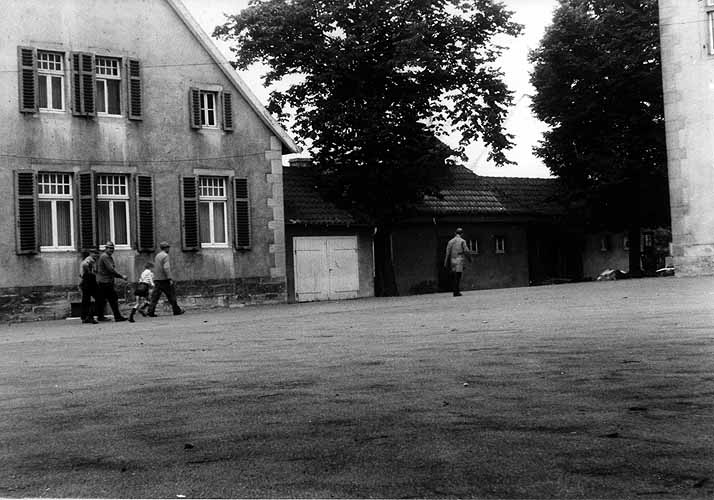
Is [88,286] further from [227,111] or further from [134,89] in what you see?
[227,111]

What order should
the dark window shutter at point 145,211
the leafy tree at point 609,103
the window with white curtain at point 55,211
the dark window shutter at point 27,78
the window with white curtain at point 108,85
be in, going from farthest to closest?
the leafy tree at point 609,103 < the dark window shutter at point 145,211 < the window with white curtain at point 108,85 < the window with white curtain at point 55,211 < the dark window shutter at point 27,78

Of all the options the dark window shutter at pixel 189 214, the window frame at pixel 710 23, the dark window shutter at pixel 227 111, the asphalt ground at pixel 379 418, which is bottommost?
the asphalt ground at pixel 379 418

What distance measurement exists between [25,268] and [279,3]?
1271 cm

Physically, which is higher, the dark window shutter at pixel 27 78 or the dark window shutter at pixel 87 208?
the dark window shutter at pixel 27 78

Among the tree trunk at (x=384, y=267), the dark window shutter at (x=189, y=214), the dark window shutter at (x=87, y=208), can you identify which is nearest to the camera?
the dark window shutter at (x=87, y=208)

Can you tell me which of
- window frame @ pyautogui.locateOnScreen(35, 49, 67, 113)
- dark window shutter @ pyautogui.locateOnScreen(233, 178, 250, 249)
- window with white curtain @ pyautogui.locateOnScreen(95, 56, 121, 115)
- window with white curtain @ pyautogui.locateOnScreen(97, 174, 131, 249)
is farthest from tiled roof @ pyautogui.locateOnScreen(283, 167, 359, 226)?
window frame @ pyautogui.locateOnScreen(35, 49, 67, 113)

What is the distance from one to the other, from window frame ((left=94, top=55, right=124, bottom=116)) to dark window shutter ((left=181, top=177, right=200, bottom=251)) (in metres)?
2.81

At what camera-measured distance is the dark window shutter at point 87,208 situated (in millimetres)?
28188

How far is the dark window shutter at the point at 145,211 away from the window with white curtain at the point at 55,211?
6.46 ft

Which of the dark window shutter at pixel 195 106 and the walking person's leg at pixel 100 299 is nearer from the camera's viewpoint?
the walking person's leg at pixel 100 299

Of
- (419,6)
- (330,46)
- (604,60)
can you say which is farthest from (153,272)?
(604,60)

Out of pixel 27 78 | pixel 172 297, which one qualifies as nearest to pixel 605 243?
pixel 172 297

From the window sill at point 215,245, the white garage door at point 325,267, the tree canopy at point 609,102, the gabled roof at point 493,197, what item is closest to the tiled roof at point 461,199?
the gabled roof at point 493,197

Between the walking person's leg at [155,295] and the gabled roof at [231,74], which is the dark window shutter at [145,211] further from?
the gabled roof at [231,74]
